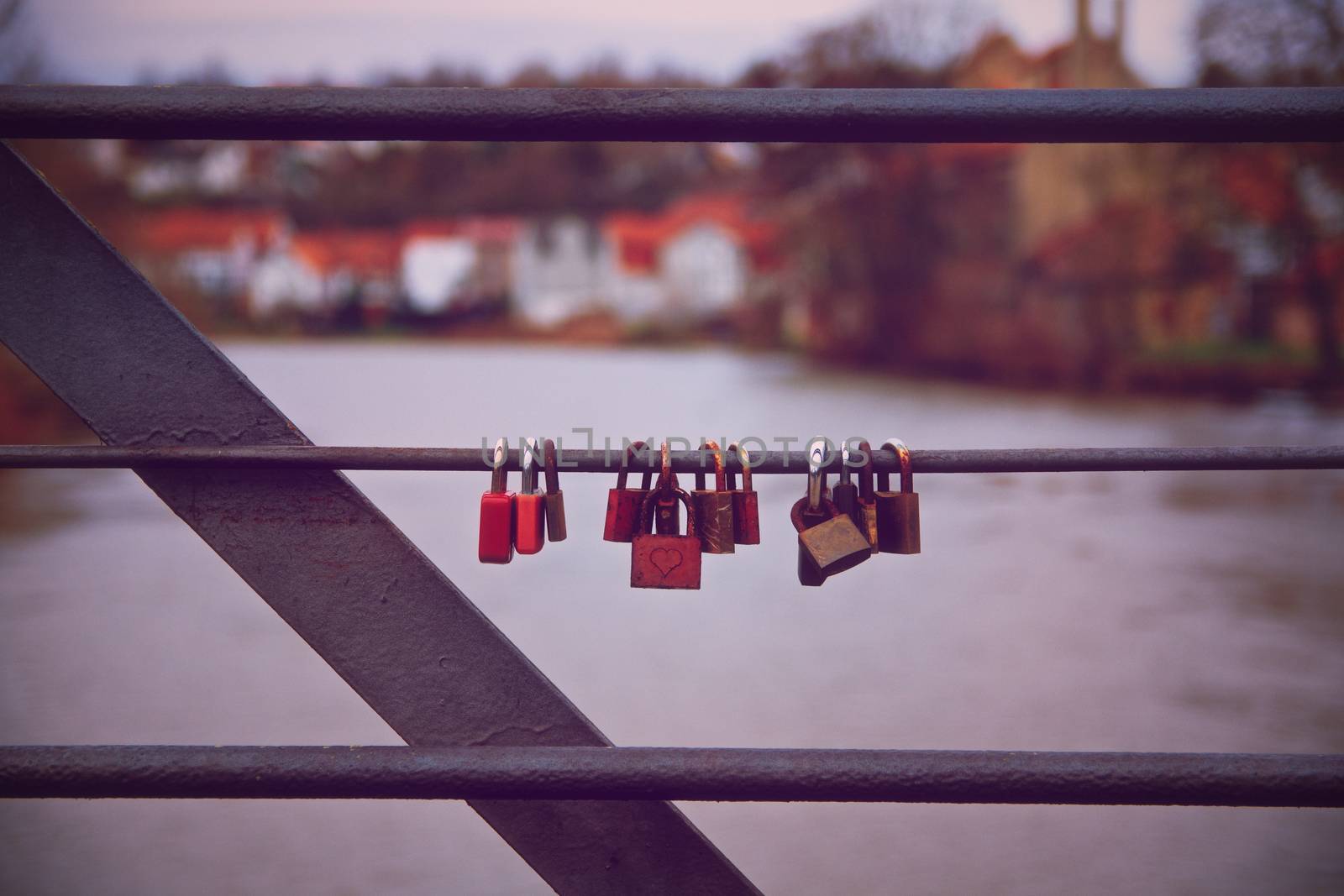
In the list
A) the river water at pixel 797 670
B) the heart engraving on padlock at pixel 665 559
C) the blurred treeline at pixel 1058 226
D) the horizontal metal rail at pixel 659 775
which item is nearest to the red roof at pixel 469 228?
the blurred treeline at pixel 1058 226

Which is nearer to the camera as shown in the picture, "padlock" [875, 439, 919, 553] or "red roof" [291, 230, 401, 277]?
"padlock" [875, 439, 919, 553]

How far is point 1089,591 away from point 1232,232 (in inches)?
536

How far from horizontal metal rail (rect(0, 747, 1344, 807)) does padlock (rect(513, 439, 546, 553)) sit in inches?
9.4

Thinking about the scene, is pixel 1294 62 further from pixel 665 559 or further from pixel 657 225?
pixel 657 225

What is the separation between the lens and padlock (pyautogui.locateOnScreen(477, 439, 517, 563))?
1.33 m

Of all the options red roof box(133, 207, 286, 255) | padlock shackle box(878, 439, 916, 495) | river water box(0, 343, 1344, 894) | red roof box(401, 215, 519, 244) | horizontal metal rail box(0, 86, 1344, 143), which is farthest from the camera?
red roof box(133, 207, 286, 255)

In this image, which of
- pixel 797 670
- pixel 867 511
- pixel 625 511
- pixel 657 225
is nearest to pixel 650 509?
pixel 625 511

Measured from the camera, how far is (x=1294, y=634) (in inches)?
206

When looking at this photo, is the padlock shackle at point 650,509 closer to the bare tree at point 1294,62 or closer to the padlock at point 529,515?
the padlock at point 529,515

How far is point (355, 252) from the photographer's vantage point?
71625mm

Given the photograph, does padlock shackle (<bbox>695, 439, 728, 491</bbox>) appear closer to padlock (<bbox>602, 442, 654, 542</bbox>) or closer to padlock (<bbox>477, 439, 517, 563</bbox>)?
padlock (<bbox>602, 442, 654, 542</bbox>)

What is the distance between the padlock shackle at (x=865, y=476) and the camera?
1351 mm

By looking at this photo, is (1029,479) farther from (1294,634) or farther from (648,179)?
(648,179)

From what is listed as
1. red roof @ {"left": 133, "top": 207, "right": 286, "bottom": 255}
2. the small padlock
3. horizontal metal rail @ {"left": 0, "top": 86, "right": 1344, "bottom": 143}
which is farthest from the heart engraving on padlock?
red roof @ {"left": 133, "top": 207, "right": 286, "bottom": 255}
